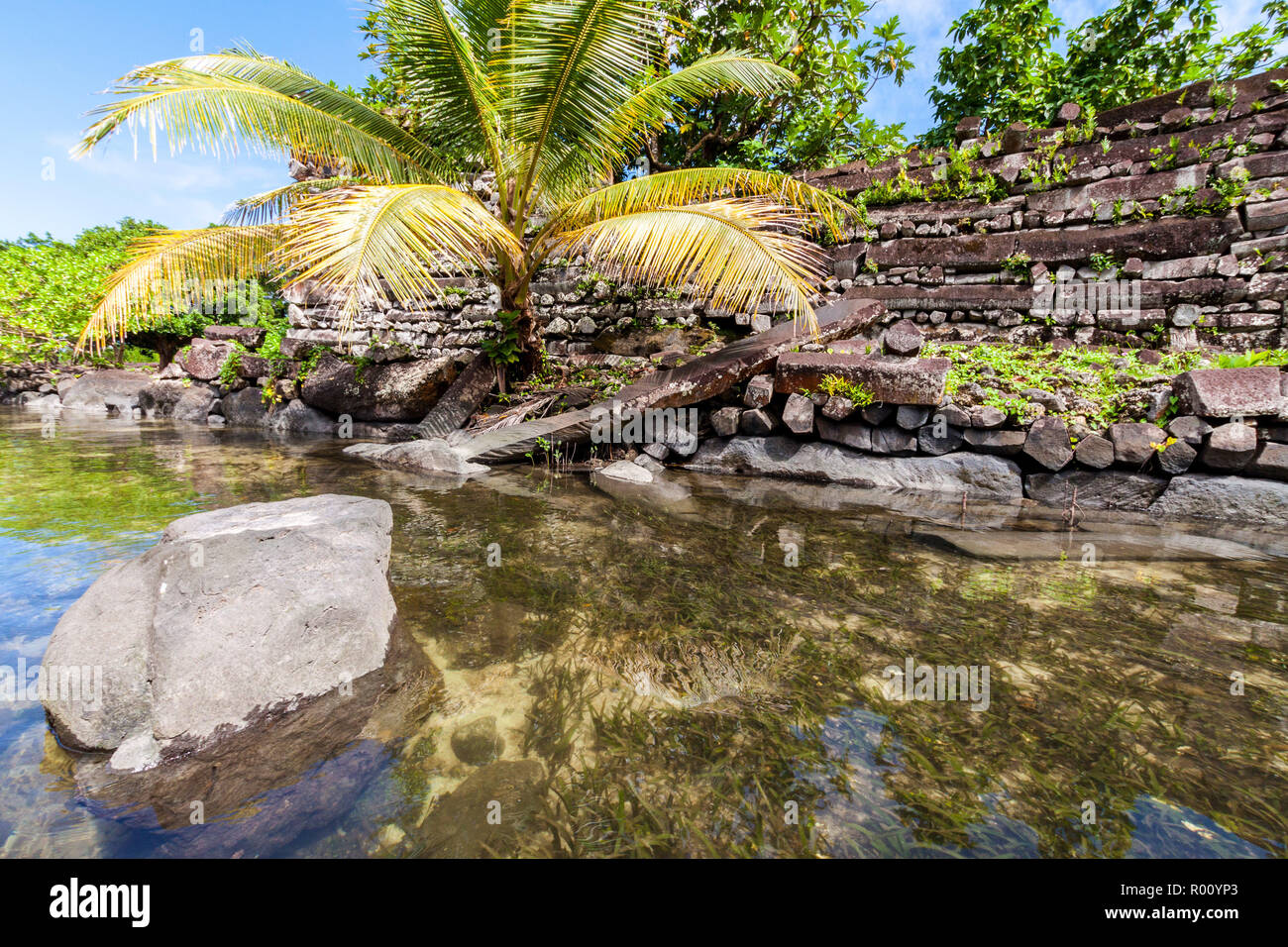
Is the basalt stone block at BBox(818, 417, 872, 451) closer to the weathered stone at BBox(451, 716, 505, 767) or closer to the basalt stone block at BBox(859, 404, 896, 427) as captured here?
the basalt stone block at BBox(859, 404, 896, 427)

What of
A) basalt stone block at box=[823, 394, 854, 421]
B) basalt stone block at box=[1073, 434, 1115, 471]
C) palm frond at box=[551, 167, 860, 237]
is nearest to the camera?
basalt stone block at box=[1073, 434, 1115, 471]

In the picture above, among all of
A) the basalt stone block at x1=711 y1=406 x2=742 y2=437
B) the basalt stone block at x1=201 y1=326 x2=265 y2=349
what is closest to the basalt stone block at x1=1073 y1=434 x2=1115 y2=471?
the basalt stone block at x1=711 y1=406 x2=742 y2=437

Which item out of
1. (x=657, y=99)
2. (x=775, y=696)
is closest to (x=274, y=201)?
(x=657, y=99)

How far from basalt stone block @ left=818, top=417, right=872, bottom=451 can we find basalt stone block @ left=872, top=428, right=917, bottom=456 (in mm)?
64

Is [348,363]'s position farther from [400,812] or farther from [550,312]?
[400,812]

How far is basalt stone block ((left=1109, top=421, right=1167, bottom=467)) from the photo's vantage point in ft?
13.9

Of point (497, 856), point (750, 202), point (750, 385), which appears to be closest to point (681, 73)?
point (750, 202)

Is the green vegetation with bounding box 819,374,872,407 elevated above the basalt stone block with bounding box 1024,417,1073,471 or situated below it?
above

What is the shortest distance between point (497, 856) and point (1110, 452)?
209 inches

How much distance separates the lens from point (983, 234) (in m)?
6.72

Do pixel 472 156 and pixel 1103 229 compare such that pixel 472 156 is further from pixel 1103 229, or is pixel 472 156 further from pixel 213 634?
pixel 1103 229

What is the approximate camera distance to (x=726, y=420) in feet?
20.0

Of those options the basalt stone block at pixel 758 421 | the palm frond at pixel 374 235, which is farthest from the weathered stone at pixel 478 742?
the basalt stone block at pixel 758 421

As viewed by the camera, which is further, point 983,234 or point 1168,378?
point 983,234
